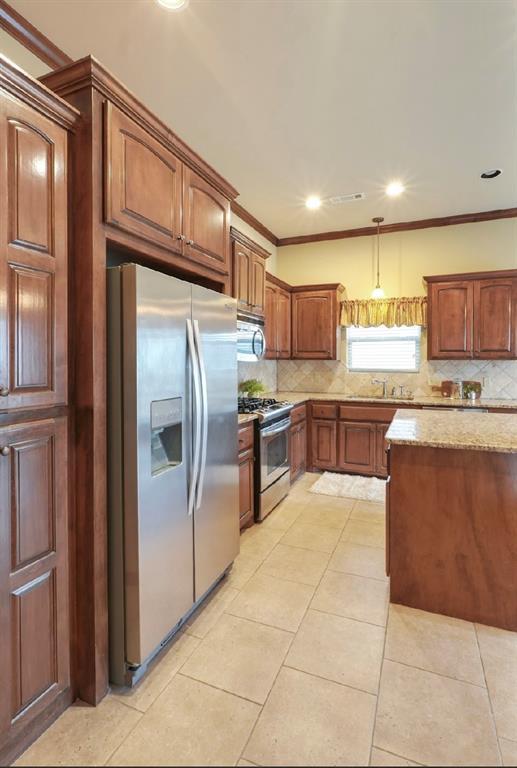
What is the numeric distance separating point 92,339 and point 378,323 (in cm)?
399

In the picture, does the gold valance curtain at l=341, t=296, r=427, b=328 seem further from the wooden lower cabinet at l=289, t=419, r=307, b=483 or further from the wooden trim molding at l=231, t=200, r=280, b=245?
the wooden lower cabinet at l=289, t=419, r=307, b=483

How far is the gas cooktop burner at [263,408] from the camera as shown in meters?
3.19

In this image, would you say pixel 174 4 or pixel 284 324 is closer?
pixel 174 4

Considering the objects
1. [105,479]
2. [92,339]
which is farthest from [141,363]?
[105,479]

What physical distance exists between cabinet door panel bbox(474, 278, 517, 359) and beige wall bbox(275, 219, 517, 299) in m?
0.46

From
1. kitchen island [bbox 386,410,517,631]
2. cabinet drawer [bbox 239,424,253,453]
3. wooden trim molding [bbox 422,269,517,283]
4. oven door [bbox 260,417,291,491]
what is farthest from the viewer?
wooden trim molding [bbox 422,269,517,283]

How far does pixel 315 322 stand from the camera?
479 centimetres

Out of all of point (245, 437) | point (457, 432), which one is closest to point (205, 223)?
point (245, 437)

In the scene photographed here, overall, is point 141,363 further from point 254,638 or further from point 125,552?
point 254,638

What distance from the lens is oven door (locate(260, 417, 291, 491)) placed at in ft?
10.4

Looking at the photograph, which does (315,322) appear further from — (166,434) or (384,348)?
(166,434)

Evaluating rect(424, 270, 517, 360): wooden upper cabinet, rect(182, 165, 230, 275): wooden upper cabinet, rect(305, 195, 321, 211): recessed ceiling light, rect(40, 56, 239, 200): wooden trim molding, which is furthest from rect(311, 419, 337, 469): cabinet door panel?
rect(40, 56, 239, 200): wooden trim molding

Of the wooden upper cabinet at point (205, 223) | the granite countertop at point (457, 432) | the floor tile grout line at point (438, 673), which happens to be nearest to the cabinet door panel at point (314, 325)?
the granite countertop at point (457, 432)

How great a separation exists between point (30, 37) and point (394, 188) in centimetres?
308
